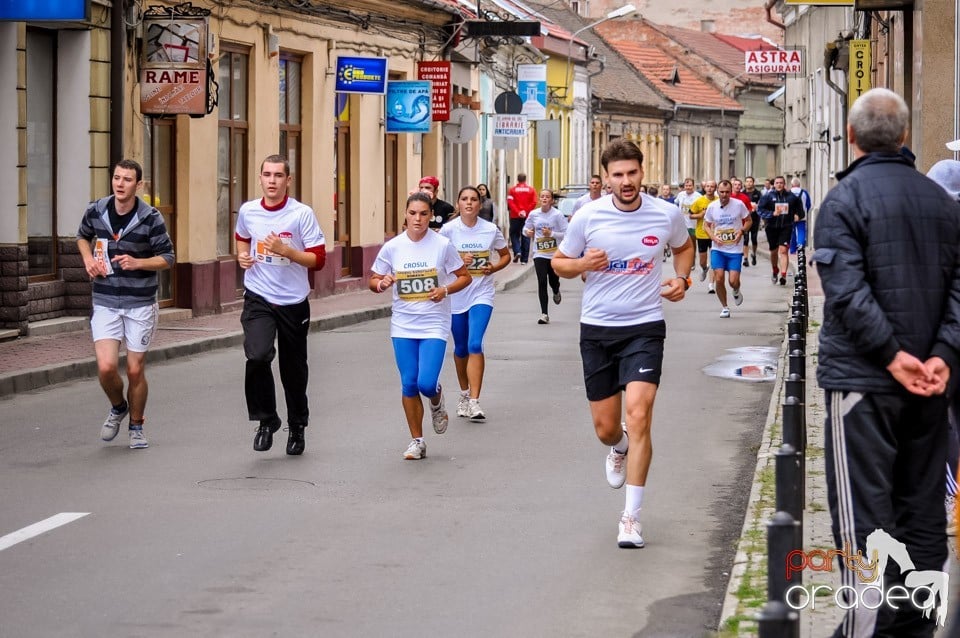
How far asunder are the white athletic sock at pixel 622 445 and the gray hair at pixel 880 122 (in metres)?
3.29

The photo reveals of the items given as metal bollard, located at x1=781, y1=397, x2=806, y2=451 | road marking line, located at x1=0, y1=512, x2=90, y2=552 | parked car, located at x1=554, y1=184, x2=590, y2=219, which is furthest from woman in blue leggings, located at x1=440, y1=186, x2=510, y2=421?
parked car, located at x1=554, y1=184, x2=590, y2=219

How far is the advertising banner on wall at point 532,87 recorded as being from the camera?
4650 centimetres

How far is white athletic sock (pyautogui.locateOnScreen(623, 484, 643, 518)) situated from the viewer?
8.04 meters

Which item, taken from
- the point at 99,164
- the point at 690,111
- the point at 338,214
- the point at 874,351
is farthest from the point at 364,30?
the point at 690,111

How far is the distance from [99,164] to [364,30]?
1020cm

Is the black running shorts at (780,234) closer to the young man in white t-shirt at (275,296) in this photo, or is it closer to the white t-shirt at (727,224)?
the white t-shirt at (727,224)

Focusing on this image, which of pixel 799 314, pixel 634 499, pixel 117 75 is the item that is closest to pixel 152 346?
pixel 117 75

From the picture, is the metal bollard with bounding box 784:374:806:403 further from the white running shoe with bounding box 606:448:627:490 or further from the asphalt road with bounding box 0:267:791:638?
the white running shoe with bounding box 606:448:627:490

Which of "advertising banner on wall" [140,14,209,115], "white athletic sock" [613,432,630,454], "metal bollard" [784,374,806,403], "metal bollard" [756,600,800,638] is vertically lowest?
"white athletic sock" [613,432,630,454]

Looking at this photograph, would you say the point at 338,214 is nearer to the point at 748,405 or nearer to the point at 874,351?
the point at 748,405

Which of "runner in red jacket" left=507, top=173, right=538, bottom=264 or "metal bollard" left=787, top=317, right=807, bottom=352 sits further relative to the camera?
"runner in red jacket" left=507, top=173, right=538, bottom=264

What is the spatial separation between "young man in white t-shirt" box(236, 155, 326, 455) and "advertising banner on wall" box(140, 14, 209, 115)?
30.4 ft

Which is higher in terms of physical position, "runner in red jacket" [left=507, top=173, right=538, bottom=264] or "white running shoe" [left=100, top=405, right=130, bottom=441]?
"runner in red jacket" [left=507, top=173, right=538, bottom=264]

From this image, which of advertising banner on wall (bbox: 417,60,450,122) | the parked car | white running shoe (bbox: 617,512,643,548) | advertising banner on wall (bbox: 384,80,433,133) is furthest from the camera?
the parked car
